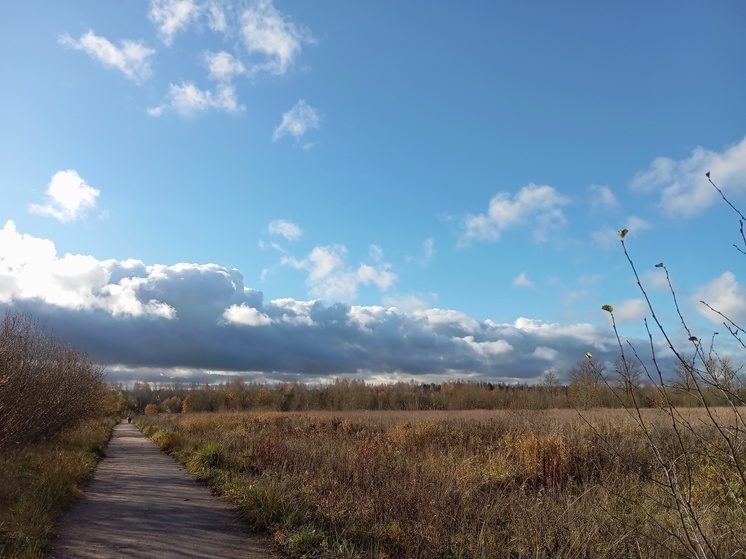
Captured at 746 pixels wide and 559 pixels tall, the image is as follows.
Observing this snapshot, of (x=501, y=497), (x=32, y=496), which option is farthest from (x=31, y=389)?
(x=501, y=497)

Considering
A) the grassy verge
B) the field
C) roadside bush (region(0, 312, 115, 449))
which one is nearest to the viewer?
the field

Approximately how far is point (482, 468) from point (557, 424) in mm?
5881

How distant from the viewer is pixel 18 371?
535 inches

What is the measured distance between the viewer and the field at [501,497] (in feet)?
19.5

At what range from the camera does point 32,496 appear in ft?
32.9

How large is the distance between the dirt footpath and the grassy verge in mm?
283

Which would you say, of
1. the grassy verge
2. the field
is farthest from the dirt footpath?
the field

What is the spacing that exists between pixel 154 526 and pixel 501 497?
5758 millimetres

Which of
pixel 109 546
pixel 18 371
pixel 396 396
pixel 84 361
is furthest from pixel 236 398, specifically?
pixel 109 546

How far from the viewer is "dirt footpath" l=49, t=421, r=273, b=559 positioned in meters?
7.26

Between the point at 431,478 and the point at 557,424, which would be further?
the point at 557,424

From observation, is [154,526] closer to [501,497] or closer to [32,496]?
[32,496]

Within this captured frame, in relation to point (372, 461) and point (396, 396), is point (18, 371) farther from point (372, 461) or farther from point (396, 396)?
point (396, 396)

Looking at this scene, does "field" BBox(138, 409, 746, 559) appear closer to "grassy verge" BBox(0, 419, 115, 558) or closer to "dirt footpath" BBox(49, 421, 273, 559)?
"dirt footpath" BBox(49, 421, 273, 559)
